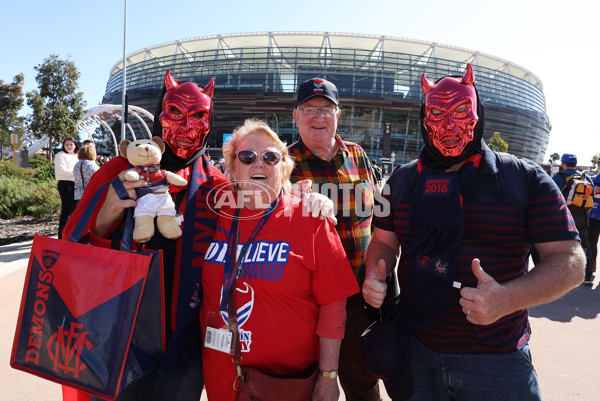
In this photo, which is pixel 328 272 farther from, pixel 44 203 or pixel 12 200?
pixel 12 200

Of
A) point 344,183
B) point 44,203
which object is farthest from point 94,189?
point 44,203

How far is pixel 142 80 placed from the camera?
61000mm

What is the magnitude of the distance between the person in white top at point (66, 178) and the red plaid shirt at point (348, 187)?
19.4ft

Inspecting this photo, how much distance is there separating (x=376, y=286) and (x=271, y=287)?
533mm

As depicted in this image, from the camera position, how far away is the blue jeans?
1.53 meters

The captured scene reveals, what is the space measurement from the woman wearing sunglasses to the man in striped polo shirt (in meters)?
0.75

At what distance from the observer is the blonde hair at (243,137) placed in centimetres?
199

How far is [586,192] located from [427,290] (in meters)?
5.84

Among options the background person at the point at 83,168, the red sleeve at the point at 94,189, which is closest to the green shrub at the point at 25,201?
the background person at the point at 83,168

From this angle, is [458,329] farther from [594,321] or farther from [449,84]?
[594,321]

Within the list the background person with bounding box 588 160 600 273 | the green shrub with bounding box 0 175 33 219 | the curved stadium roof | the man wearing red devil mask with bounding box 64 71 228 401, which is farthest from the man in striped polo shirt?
the curved stadium roof

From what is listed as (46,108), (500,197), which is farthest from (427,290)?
(46,108)

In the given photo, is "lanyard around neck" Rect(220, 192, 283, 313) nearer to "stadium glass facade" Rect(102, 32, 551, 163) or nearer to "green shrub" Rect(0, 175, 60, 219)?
"green shrub" Rect(0, 175, 60, 219)

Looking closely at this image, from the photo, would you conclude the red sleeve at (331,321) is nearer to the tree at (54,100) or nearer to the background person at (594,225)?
the background person at (594,225)
